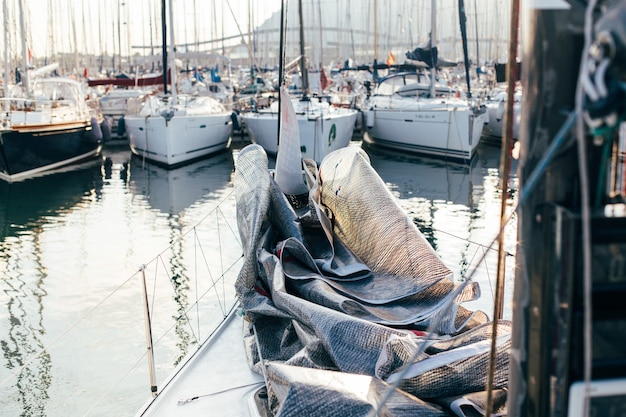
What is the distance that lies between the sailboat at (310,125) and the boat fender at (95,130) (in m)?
5.63

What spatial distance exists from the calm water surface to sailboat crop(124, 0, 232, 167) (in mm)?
710

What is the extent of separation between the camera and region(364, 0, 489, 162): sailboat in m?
24.4

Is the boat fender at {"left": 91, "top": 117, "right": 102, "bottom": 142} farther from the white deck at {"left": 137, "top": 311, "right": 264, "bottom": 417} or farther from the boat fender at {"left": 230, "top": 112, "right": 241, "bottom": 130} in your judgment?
the white deck at {"left": 137, "top": 311, "right": 264, "bottom": 417}

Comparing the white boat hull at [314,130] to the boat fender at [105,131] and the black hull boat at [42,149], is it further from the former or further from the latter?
the boat fender at [105,131]

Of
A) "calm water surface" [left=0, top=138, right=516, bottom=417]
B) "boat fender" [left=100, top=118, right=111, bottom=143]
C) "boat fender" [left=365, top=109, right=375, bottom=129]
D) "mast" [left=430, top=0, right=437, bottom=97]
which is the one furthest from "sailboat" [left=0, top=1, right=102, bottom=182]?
"mast" [left=430, top=0, right=437, bottom=97]

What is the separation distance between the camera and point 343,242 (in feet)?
20.3

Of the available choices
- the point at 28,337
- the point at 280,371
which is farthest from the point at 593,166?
the point at 28,337

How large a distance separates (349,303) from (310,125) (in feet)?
61.4

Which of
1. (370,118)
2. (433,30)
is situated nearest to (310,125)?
(370,118)

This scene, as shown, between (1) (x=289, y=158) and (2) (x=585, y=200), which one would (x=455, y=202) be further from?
(2) (x=585, y=200)

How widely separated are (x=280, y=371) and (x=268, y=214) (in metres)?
3.02

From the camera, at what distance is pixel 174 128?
24.8 m

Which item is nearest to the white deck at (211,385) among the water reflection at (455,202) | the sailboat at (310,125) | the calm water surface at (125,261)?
the calm water surface at (125,261)

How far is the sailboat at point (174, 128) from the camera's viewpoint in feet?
81.5
